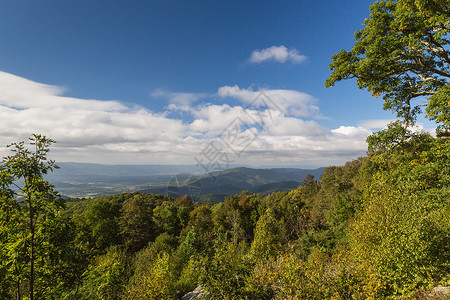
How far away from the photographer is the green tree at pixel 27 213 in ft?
13.0

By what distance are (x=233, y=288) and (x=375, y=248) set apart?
8.65 meters

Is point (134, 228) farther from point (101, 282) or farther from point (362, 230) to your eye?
point (362, 230)

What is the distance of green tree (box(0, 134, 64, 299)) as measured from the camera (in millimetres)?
3961

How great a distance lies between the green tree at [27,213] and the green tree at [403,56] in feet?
40.0

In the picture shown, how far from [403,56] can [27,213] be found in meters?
14.7

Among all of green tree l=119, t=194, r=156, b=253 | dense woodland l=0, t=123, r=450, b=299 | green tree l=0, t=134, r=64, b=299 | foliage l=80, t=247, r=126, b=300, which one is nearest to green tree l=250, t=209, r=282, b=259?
dense woodland l=0, t=123, r=450, b=299

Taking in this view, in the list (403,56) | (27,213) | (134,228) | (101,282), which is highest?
(403,56)

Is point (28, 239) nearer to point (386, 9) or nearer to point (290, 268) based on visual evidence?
point (290, 268)

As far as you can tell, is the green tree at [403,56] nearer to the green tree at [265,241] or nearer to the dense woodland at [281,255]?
the dense woodland at [281,255]

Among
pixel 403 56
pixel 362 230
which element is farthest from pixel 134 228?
pixel 403 56

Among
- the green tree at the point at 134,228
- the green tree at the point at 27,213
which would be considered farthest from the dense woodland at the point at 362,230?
the green tree at the point at 134,228

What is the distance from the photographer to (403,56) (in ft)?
27.3

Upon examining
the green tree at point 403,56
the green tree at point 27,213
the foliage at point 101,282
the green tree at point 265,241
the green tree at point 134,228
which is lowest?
the green tree at point 134,228

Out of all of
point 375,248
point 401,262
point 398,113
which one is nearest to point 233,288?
point 401,262
